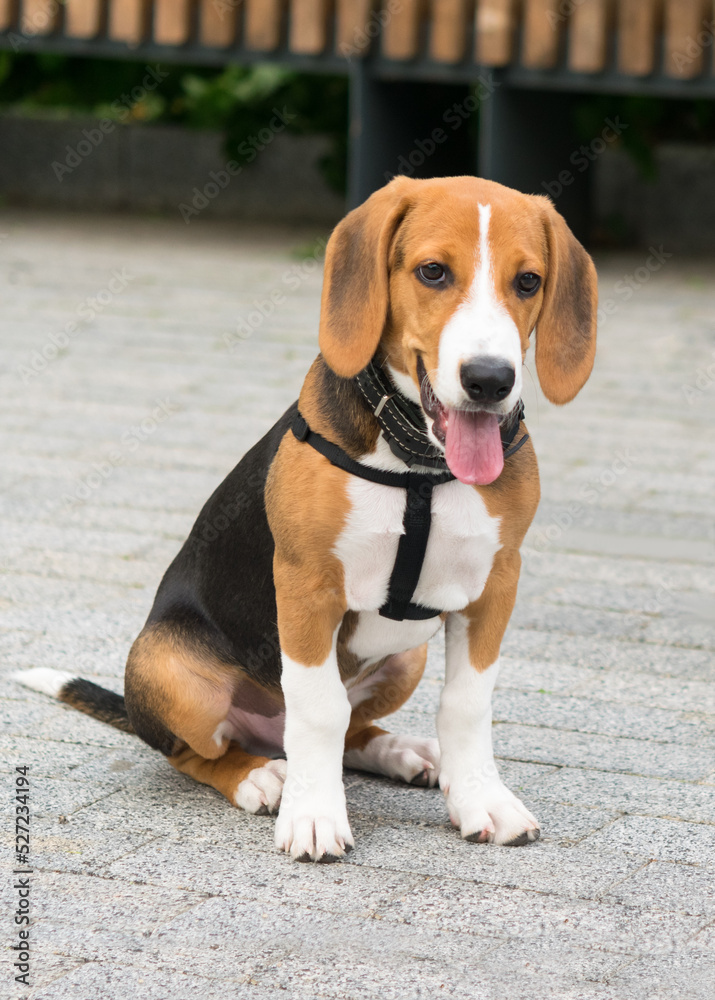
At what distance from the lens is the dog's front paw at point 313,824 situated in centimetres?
329

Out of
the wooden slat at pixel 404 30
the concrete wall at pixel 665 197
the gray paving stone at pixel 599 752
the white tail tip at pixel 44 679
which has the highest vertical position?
the wooden slat at pixel 404 30

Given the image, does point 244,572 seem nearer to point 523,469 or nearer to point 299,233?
point 523,469

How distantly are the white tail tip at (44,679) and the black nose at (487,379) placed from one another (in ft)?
5.75

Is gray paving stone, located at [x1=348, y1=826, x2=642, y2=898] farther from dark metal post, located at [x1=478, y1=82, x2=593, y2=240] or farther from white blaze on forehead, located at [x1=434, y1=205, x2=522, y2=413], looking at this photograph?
dark metal post, located at [x1=478, y1=82, x2=593, y2=240]

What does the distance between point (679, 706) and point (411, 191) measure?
197cm

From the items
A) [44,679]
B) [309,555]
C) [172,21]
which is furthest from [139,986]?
[172,21]

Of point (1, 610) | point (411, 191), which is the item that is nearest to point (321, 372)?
point (411, 191)

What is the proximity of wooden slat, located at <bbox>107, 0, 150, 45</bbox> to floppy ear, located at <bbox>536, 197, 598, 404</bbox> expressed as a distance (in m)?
8.51

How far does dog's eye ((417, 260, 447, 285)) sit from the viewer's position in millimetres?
3057

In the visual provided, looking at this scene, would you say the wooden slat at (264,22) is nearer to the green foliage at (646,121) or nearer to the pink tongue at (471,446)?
the green foliage at (646,121)

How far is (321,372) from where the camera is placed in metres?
3.42

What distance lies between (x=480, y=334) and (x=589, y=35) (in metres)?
7.52

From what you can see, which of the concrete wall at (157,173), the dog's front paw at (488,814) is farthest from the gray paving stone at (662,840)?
the concrete wall at (157,173)

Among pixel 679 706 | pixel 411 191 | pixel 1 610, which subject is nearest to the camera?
pixel 411 191
